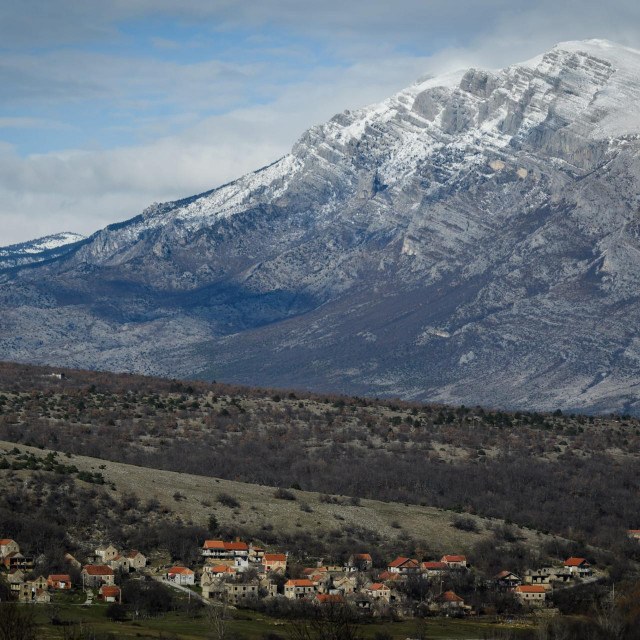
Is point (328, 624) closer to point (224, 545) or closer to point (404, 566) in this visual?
point (404, 566)

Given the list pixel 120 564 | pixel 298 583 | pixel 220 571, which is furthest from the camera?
pixel 220 571

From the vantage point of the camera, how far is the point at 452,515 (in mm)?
138000

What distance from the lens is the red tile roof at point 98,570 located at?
102 meters

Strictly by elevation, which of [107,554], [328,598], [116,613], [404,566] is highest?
[107,554]

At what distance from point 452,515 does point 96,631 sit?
56.9 metres

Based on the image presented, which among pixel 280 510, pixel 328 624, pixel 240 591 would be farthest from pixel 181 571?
pixel 280 510

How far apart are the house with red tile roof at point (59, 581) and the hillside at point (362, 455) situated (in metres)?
27.5

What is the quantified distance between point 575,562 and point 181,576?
110 feet

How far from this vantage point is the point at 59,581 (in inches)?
3920

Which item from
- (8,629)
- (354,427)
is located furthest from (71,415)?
(8,629)

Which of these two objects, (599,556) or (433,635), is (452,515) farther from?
(433,635)

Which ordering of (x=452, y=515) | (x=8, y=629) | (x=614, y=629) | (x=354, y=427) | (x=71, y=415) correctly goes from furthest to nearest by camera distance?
(x=354, y=427) → (x=71, y=415) → (x=452, y=515) → (x=614, y=629) → (x=8, y=629)

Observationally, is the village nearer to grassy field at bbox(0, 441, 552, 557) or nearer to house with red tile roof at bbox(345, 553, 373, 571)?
house with red tile roof at bbox(345, 553, 373, 571)

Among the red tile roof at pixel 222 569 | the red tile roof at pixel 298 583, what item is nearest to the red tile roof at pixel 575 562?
the red tile roof at pixel 298 583
